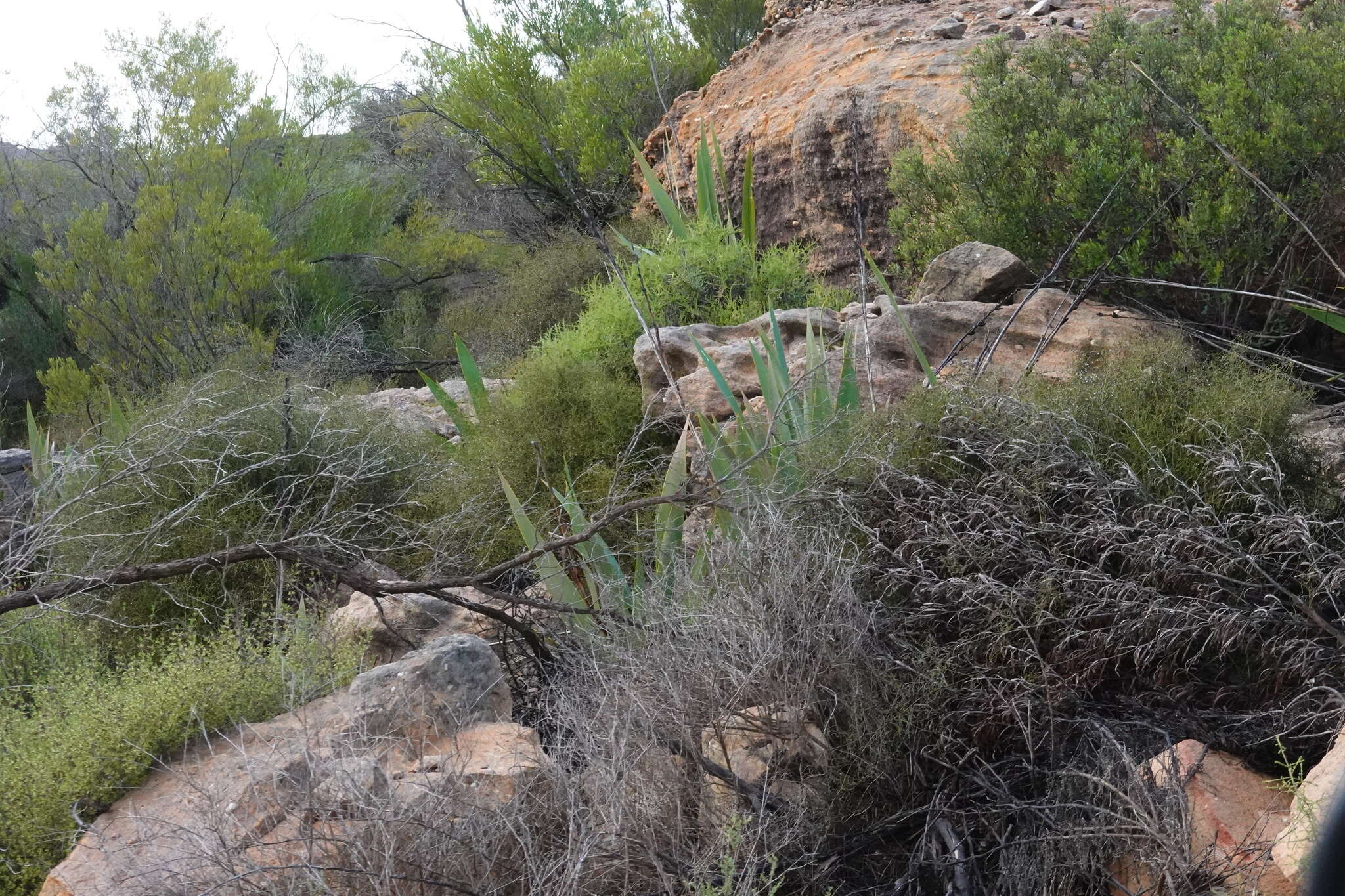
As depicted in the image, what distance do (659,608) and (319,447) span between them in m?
3.73

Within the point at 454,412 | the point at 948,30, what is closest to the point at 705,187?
the point at 948,30

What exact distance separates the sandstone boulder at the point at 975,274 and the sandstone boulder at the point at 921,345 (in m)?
0.11

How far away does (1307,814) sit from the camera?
2357 millimetres

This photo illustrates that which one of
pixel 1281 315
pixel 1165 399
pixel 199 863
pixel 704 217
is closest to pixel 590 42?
pixel 704 217

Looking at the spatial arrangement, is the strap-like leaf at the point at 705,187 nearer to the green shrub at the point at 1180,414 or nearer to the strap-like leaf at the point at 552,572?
the strap-like leaf at the point at 552,572

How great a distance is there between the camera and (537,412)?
6070mm

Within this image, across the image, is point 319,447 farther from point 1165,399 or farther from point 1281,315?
point 1281,315

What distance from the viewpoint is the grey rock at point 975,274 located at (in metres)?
5.83

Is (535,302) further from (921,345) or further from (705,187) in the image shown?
(921,345)

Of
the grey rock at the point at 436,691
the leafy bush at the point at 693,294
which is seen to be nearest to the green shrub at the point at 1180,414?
the grey rock at the point at 436,691

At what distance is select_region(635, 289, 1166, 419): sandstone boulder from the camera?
502cm

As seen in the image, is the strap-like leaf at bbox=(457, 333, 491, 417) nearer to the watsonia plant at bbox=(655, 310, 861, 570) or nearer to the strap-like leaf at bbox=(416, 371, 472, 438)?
the strap-like leaf at bbox=(416, 371, 472, 438)

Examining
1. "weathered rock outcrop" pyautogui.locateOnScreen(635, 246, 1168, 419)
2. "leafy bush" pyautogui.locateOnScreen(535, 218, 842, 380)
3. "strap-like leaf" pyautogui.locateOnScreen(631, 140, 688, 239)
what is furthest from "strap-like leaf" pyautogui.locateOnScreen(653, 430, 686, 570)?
"strap-like leaf" pyautogui.locateOnScreen(631, 140, 688, 239)

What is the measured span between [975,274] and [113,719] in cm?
451
